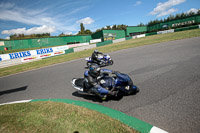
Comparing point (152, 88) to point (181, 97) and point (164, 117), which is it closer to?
point (181, 97)

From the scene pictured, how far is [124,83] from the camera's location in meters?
3.77

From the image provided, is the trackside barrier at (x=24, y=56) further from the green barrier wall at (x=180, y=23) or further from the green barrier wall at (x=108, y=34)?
the green barrier wall at (x=180, y=23)

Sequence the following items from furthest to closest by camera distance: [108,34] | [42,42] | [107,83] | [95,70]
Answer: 1. [108,34]
2. [42,42]
3. [107,83]
4. [95,70]

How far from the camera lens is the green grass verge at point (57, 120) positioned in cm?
245

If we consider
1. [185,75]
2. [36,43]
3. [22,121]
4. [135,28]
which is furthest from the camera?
[135,28]

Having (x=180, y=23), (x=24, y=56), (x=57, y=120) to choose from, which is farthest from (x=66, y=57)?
(x=180, y=23)

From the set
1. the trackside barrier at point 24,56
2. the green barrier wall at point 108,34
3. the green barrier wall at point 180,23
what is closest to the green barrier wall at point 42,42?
the green barrier wall at point 108,34

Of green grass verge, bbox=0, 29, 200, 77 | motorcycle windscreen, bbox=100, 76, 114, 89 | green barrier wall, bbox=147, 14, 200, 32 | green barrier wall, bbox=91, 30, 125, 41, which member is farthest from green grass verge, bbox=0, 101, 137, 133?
green barrier wall, bbox=147, 14, 200, 32

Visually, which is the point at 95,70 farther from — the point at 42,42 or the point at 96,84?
the point at 42,42

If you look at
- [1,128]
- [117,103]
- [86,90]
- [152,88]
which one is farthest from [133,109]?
[1,128]

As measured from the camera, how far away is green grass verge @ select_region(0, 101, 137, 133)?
2.45 m

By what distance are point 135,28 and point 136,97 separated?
64.4 meters

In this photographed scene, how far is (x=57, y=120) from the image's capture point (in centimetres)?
288

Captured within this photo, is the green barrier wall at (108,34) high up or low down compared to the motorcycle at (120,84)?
up
